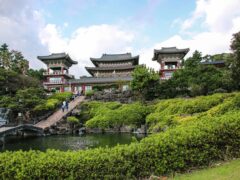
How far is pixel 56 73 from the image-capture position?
63.0 metres

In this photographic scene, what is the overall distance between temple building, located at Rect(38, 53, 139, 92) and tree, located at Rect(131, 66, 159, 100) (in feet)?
48.9

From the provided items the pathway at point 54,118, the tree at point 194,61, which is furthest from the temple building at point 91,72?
the pathway at point 54,118

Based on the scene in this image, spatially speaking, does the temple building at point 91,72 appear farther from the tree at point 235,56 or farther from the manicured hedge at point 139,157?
the manicured hedge at point 139,157

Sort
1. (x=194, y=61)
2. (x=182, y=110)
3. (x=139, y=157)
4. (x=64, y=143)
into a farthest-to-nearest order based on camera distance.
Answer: (x=194, y=61)
(x=182, y=110)
(x=64, y=143)
(x=139, y=157)

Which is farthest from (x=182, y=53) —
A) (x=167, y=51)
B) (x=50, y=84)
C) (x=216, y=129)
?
(x=216, y=129)

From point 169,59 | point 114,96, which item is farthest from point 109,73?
point 114,96

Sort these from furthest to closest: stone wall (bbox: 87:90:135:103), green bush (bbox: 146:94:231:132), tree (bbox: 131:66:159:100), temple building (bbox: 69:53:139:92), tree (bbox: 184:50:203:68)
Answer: temple building (bbox: 69:53:139:92) < stone wall (bbox: 87:90:135:103) < tree (bbox: 184:50:203:68) < tree (bbox: 131:66:159:100) < green bush (bbox: 146:94:231:132)

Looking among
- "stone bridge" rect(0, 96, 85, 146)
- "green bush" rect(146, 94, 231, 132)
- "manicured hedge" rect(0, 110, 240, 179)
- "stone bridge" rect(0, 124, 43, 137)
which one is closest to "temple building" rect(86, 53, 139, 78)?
"stone bridge" rect(0, 96, 85, 146)

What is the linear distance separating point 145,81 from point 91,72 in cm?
2566

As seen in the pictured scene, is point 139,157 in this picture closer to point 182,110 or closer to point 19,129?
point 182,110

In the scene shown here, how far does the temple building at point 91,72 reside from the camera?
2354 inches

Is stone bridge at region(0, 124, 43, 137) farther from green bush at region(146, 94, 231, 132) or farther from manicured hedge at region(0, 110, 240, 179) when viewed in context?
manicured hedge at region(0, 110, 240, 179)

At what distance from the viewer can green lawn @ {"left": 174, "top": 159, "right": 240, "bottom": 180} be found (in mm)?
7246

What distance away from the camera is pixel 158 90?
43344mm
